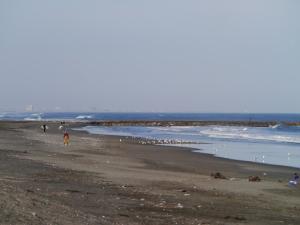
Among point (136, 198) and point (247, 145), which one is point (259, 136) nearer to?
point (247, 145)

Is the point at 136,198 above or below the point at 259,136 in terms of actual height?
above

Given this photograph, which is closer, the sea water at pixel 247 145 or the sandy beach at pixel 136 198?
the sandy beach at pixel 136 198

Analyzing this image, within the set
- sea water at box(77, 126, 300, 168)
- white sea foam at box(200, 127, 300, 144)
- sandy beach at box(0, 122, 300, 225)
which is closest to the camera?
sandy beach at box(0, 122, 300, 225)

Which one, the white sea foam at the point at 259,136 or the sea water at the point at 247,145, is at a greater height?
the white sea foam at the point at 259,136

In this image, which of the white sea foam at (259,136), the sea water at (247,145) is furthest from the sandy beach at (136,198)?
the white sea foam at (259,136)

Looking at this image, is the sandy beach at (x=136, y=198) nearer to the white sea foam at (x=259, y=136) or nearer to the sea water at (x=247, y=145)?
the sea water at (x=247, y=145)

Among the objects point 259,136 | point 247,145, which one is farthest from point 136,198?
point 259,136

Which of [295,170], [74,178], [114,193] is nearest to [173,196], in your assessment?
[114,193]

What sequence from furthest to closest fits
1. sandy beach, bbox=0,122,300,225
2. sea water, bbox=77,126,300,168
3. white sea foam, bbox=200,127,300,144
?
white sea foam, bbox=200,127,300,144, sea water, bbox=77,126,300,168, sandy beach, bbox=0,122,300,225

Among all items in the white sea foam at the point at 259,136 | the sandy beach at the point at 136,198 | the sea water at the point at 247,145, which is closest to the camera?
the sandy beach at the point at 136,198

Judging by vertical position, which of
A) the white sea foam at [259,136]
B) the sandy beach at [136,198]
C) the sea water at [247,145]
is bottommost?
the sea water at [247,145]

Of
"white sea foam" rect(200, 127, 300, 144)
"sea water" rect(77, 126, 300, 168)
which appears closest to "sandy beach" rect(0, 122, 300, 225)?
"sea water" rect(77, 126, 300, 168)

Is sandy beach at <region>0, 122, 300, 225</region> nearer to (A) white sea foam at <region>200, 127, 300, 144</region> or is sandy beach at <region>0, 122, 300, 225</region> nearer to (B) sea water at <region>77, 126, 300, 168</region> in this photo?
(B) sea water at <region>77, 126, 300, 168</region>

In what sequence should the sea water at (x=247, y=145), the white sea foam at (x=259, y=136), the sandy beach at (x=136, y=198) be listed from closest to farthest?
the sandy beach at (x=136, y=198) < the sea water at (x=247, y=145) < the white sea foam at (x=259, y=136)
